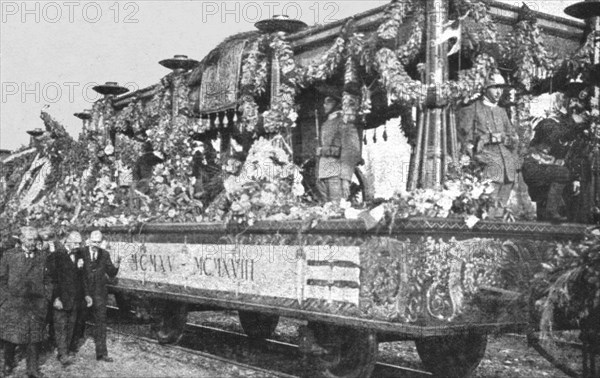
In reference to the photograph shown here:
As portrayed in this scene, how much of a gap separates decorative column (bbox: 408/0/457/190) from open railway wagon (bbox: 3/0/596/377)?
13 millimetres

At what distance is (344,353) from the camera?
7.42 m

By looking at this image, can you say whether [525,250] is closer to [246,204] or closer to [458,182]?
[458,182]

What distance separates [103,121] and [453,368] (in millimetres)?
9083

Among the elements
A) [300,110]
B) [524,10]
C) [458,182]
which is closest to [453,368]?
[458,182]

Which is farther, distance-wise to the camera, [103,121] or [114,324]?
[103,121]

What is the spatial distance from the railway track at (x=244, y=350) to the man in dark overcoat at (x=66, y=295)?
4.72 ft

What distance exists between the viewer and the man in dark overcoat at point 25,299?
796 cm

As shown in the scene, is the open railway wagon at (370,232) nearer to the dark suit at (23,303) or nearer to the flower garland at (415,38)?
the flower garland at (415,38)

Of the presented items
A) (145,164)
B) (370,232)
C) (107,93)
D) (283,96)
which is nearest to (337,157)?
(283,96)

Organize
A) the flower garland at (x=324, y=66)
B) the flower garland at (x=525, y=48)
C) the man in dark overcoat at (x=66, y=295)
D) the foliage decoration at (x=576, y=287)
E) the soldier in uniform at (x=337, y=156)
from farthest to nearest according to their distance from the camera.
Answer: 1. the soldier in uniform at (x=337, y=156)
2. the man in dark overcoat at (x=66, y=295)
3. the flower garland at (x=324, y=66)
4. the flower garland at (x=525, y=48)
5. the foliage decoration at (x=576, y=287)

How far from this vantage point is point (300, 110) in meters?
10.7

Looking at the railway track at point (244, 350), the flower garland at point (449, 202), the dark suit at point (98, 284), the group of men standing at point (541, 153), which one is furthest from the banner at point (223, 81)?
the flower garland at point (449, 202)

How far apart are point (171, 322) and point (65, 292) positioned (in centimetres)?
189

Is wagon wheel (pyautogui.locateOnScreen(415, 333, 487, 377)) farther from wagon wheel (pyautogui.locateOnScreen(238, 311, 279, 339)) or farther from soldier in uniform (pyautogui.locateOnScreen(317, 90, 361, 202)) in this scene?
wagon wheel (pyautogui.locateOnScreen(238, 311, 279, 339))
